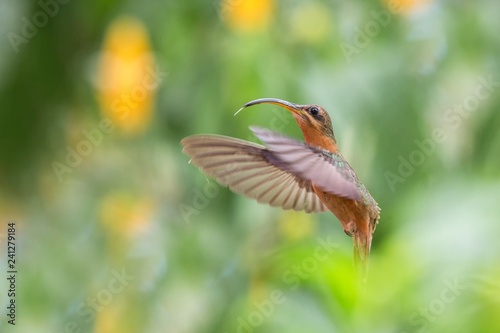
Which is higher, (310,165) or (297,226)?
(310,165)

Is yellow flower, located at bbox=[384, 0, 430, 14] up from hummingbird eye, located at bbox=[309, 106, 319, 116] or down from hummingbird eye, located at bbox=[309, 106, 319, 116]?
up

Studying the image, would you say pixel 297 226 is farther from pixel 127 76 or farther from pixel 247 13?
pixel 127 76

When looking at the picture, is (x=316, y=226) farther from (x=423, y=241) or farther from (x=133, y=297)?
(x=133, y=297)

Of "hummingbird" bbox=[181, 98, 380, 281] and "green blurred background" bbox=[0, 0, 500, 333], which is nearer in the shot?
"hummingbird" bbox=[181, 98, 380, 281]

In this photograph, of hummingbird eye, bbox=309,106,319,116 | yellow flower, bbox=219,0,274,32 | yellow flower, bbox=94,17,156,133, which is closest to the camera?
hummingbird eye, bbox=309,106,319,116

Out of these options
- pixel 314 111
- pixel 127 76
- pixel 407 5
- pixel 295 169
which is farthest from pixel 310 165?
pixel 127 76

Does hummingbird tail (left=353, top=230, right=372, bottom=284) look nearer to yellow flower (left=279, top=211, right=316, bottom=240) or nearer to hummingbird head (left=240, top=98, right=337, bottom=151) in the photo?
hummingbird head (left=240, top=98, right=337, bottom=151)

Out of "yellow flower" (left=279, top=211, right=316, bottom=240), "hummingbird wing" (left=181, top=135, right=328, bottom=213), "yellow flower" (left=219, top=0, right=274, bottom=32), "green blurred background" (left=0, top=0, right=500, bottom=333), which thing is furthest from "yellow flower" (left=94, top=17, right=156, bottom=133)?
"hummingbird wing" (left=181, top=135, right=328, bottom=213)

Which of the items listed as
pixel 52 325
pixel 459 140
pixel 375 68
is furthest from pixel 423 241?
pixel 52 325

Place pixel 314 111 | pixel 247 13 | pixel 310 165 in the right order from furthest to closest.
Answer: pixel 247 13 < pixel 314 111 < pixel 310 165
